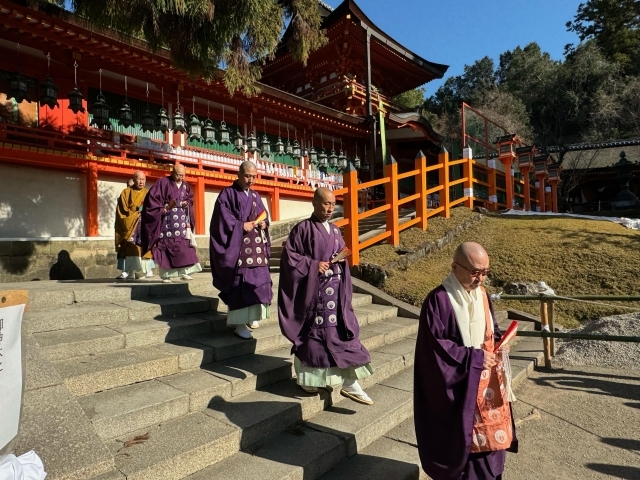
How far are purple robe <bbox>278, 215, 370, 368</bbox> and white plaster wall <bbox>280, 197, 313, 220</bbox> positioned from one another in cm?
902

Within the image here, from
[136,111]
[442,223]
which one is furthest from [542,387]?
[136,111]

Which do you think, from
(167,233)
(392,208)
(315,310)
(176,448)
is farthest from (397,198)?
(176,448)

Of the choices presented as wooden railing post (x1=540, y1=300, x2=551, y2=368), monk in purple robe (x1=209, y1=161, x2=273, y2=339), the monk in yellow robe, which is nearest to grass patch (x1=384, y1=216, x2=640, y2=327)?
wooden railing post (x1=540, y1=300, x2=551, y2=368)

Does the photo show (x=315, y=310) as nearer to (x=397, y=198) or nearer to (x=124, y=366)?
(x=124, y=366)

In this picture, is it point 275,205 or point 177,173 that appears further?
point 275,205

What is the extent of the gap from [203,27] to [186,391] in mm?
4502

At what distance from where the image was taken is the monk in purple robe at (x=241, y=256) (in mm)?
3941

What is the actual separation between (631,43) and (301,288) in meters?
39.2

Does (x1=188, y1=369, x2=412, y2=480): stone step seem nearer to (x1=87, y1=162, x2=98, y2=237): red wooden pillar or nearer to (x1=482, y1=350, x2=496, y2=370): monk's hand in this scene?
(x1=482, y1=350, x2=496, y2=370): monk's hand

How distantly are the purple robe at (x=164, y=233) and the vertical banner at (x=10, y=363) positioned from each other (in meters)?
3.47

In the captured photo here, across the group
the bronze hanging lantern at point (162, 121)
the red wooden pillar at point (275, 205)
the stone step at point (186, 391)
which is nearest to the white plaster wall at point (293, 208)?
the red wooden pillar at point (275, 205)

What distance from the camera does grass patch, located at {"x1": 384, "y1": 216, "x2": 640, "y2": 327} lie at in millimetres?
6405

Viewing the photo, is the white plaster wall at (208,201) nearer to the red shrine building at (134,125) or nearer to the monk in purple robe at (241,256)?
the red shrine building at (134,125)

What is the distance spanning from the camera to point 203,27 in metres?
5.28
